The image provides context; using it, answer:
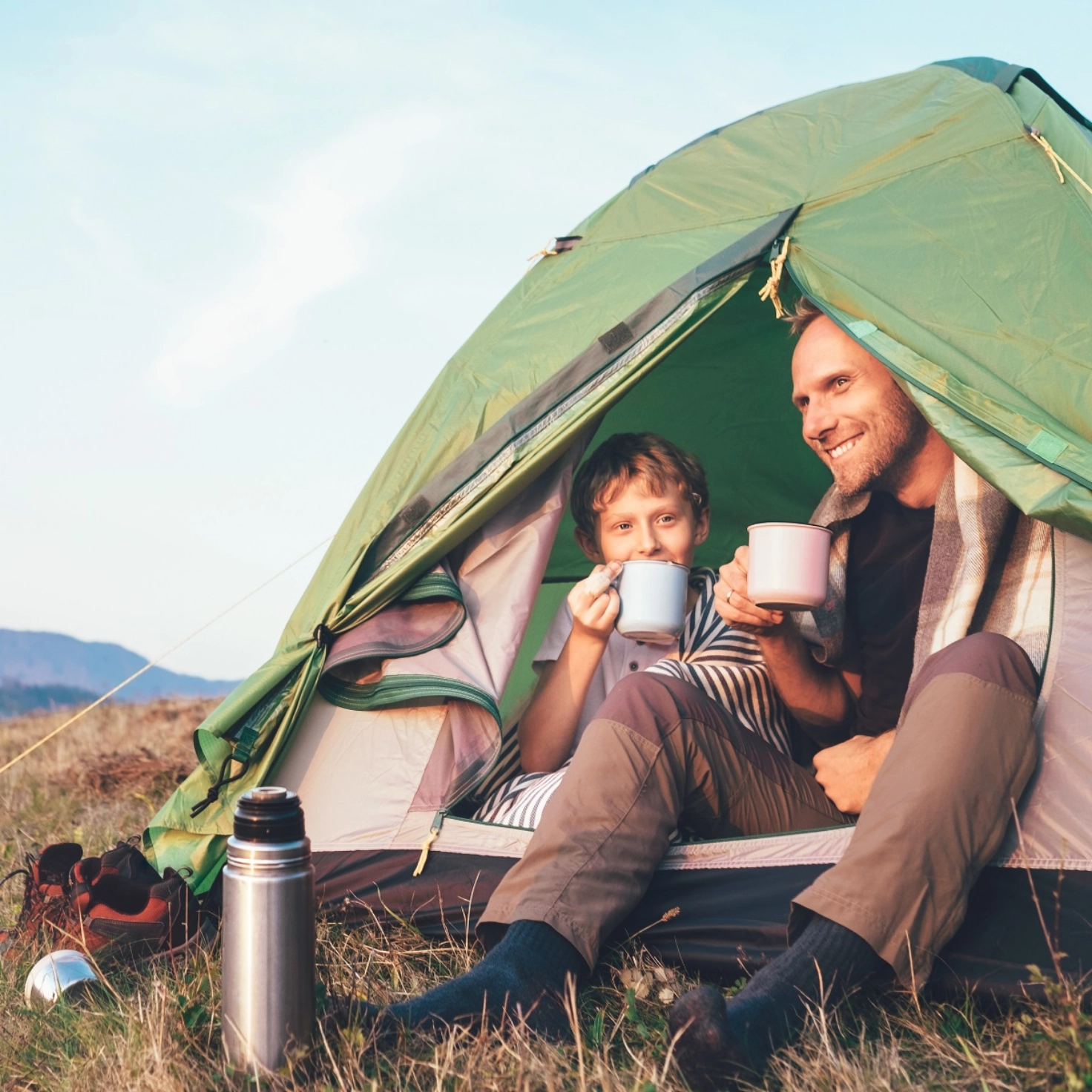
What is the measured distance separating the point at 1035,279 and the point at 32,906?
234cm

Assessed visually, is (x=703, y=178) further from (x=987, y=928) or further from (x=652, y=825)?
(x=987, y=928)

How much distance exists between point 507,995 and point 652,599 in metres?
0.86

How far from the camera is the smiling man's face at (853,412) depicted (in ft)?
9.07

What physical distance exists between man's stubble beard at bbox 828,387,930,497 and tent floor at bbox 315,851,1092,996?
90 centimetres

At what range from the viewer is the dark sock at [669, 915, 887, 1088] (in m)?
1.66

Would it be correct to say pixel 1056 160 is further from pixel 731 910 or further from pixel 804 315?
pixel 731 910

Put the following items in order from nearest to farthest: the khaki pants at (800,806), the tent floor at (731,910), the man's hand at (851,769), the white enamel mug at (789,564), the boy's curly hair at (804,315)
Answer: the khaki pants at (800,806)
the tent floor at (731,910)
the white enamel mug at (789,564)
the man's hand at (851,769)
the boy's curly hair at (804,315)

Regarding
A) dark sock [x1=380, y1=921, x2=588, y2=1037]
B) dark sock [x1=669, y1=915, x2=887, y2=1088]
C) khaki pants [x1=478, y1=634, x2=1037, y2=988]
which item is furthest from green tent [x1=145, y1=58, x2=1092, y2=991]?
dark sock [x1=669, y1=915, x2=887, y2=1088]

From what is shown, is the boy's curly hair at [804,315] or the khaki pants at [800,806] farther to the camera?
the boy's curly hair at [804,315]

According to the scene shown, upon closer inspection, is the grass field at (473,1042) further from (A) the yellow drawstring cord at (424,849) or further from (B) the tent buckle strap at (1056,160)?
(B) the tent buckle strap at (1056,160)

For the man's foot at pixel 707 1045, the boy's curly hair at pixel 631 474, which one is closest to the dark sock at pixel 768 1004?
the man's foot at pixel 707 1045

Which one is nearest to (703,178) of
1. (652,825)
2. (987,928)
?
(652,825)

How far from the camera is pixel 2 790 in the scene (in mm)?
4594

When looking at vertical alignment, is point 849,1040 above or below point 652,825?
below
